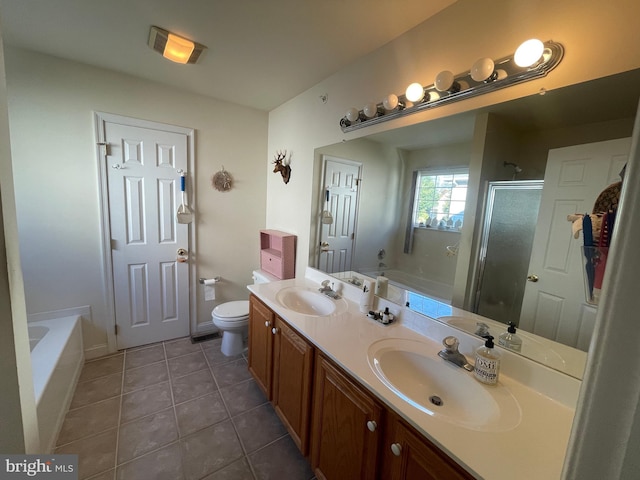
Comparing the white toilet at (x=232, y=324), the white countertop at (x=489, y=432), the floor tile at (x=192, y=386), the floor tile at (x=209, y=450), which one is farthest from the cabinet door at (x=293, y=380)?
the white toilet at (x=232, y=324)

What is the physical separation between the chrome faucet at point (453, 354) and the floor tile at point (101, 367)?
8.40ft

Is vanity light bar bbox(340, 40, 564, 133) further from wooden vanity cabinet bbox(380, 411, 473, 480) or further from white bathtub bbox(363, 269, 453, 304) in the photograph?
wooden vanity cabinet bbox(380, 411, 473, 480)

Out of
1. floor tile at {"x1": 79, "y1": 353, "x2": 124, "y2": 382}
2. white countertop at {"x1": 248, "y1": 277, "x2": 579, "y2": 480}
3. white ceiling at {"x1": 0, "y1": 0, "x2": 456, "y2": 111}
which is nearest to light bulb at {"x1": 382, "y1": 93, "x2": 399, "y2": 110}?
white ceiling at {"x1": 0, "y1": 0, "x2": 456, "y2": 111}

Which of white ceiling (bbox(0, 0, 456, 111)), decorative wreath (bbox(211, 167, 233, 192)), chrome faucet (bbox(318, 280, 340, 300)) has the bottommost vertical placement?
chrome faucet (bbox(318, 280, 340, 300))

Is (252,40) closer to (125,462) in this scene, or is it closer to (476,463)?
(476,463)

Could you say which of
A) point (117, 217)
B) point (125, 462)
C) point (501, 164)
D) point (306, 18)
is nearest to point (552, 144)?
point (501, 164)

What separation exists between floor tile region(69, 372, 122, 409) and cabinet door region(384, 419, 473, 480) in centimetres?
209

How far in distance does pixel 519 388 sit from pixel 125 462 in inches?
79.9

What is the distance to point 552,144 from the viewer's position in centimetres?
99

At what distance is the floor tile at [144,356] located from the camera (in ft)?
7.49

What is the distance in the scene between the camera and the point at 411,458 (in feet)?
2.77

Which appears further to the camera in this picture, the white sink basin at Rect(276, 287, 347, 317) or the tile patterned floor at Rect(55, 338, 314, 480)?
the white sink basin at Rect(276, 287, 347, 317)

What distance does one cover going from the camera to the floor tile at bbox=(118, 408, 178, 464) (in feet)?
4.97

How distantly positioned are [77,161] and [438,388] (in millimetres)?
2917
